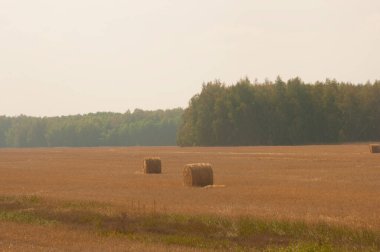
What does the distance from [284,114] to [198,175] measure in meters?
79.6

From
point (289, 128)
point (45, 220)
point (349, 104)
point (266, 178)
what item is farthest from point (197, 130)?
point (45, 220)

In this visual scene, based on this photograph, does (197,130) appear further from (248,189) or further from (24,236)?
(24,236)

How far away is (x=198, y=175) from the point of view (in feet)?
98.5

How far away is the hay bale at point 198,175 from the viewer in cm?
3003

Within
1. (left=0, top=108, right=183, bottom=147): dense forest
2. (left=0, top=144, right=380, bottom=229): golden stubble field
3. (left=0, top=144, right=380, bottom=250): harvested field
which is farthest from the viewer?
(left=0, top=108, right=183, bottom=147): dense forest

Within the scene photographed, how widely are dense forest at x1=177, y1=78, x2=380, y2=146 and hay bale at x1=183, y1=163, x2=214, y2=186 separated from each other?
74756 millimetres

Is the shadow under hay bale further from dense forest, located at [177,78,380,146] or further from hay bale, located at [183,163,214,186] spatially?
dense forest, located at [177,78,380,146]

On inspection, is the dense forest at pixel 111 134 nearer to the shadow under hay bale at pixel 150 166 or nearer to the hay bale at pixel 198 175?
the shadow under hay bale at pixel 150 166

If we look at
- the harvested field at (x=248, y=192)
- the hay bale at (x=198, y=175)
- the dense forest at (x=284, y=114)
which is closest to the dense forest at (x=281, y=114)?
the dense forest at (x=284, y=114)

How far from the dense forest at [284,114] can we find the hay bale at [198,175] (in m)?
74.8

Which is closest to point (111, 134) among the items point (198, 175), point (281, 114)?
point (281, 114)

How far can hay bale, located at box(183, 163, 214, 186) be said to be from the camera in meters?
30.0

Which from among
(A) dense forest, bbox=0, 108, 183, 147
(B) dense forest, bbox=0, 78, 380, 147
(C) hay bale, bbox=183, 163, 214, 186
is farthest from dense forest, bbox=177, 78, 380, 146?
(C) hay bale, bbox=183, 163, 214, 186

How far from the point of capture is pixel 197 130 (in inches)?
4614
